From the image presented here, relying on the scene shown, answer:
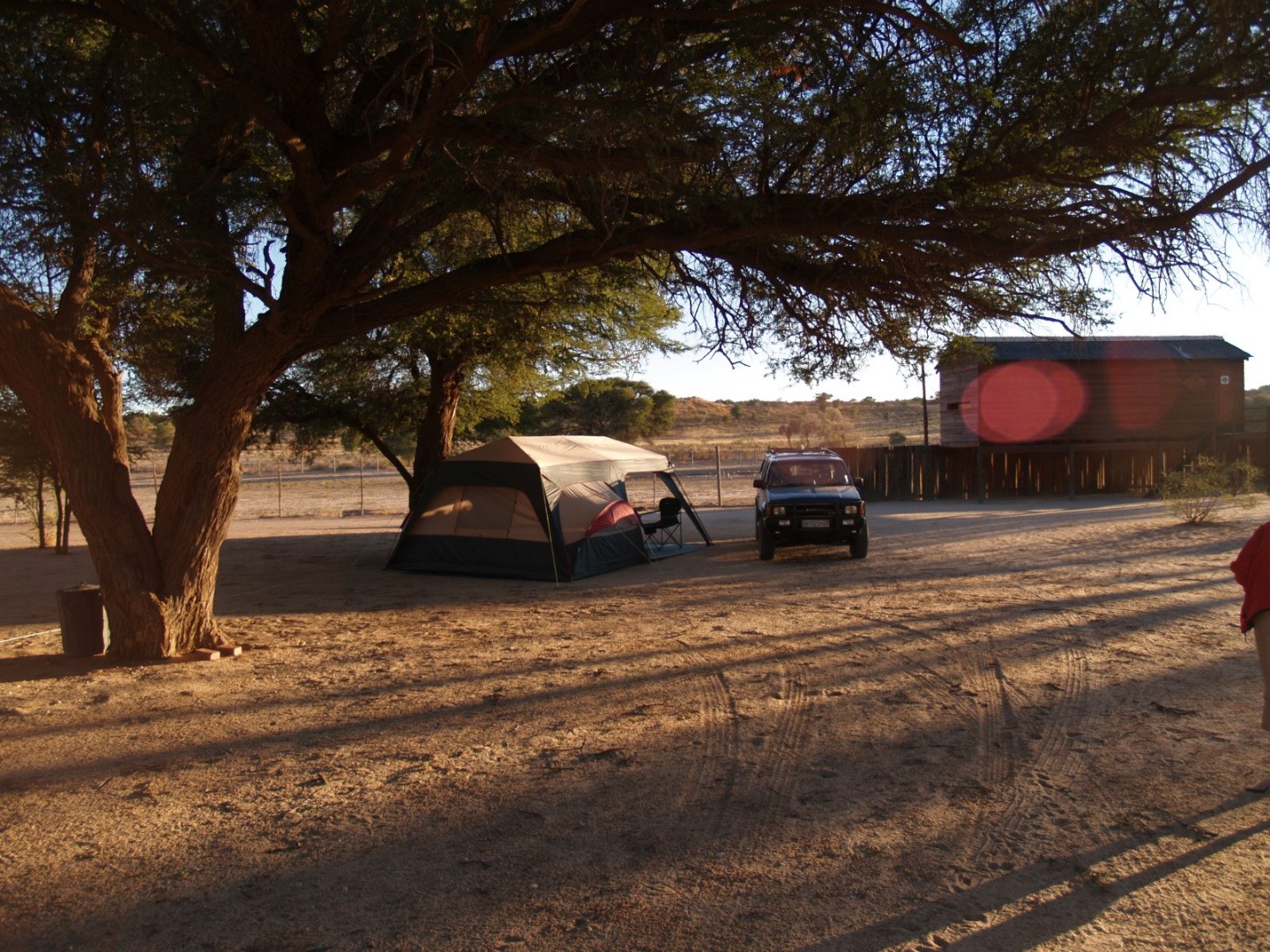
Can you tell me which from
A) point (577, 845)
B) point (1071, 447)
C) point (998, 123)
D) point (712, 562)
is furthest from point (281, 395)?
point (1071, 447)

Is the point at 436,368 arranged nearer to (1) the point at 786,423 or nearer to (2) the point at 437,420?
(2) the point at 437,420

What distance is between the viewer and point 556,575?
13.7 metres

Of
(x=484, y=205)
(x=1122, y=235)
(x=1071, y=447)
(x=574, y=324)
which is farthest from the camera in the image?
(x=1071, y=447)

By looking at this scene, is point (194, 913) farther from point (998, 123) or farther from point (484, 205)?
point (998, 123)

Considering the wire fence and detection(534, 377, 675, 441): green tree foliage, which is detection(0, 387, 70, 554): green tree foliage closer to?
the wire fence

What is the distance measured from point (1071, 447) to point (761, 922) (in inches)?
1082

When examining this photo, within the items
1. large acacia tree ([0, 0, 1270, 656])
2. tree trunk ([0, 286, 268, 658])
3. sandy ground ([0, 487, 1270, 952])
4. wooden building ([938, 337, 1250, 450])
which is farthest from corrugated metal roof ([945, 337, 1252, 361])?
tree trunk ([0, 286, 268, 658])

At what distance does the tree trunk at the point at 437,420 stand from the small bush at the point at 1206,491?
45.5ft

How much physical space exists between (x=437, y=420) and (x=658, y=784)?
1214cm

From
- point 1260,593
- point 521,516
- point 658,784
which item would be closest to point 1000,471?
point 521,516

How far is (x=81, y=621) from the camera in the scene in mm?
8617

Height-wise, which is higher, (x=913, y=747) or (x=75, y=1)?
(x=75, y=1)

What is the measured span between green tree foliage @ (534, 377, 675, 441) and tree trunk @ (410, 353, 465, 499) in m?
28.2

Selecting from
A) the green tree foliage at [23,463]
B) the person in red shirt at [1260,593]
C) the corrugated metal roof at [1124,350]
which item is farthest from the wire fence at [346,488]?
the person in red shirt at [1260,593]
